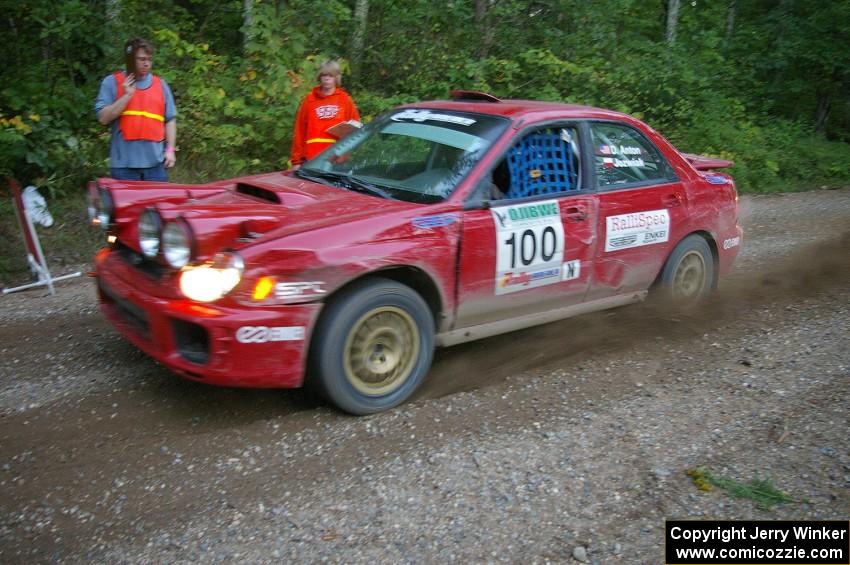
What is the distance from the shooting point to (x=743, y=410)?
4387mm

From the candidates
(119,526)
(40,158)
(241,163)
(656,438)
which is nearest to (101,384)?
(119,526)

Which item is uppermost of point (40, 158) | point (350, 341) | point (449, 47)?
point (449, 47)

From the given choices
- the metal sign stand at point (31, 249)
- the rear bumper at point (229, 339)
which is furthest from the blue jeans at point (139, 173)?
the rear bumper at point (229, 339)

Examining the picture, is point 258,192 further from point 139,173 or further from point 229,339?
point 139,173

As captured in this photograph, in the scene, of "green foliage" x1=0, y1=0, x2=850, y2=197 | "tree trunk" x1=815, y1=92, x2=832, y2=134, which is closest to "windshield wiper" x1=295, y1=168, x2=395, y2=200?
"green foliage" x1=0, y1=0, x2=850, y2=197

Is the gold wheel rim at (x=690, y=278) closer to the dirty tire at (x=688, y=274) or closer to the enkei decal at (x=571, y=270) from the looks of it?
the dirty tire at (x=688, y=274)

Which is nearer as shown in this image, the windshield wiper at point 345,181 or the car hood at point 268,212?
the car hood at point 268,212

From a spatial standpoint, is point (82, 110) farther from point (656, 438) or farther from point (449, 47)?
point (656, 438)

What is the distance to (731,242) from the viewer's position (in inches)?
240

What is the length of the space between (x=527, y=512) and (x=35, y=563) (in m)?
1.95

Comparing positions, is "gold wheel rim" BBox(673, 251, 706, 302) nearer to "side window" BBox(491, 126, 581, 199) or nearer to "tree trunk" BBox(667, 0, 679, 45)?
"side window" BBox(491, 126, 581, 199)

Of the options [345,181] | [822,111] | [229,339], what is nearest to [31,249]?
[345,181]

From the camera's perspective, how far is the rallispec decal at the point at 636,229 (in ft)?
16.7

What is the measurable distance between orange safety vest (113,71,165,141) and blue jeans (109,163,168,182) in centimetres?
25
